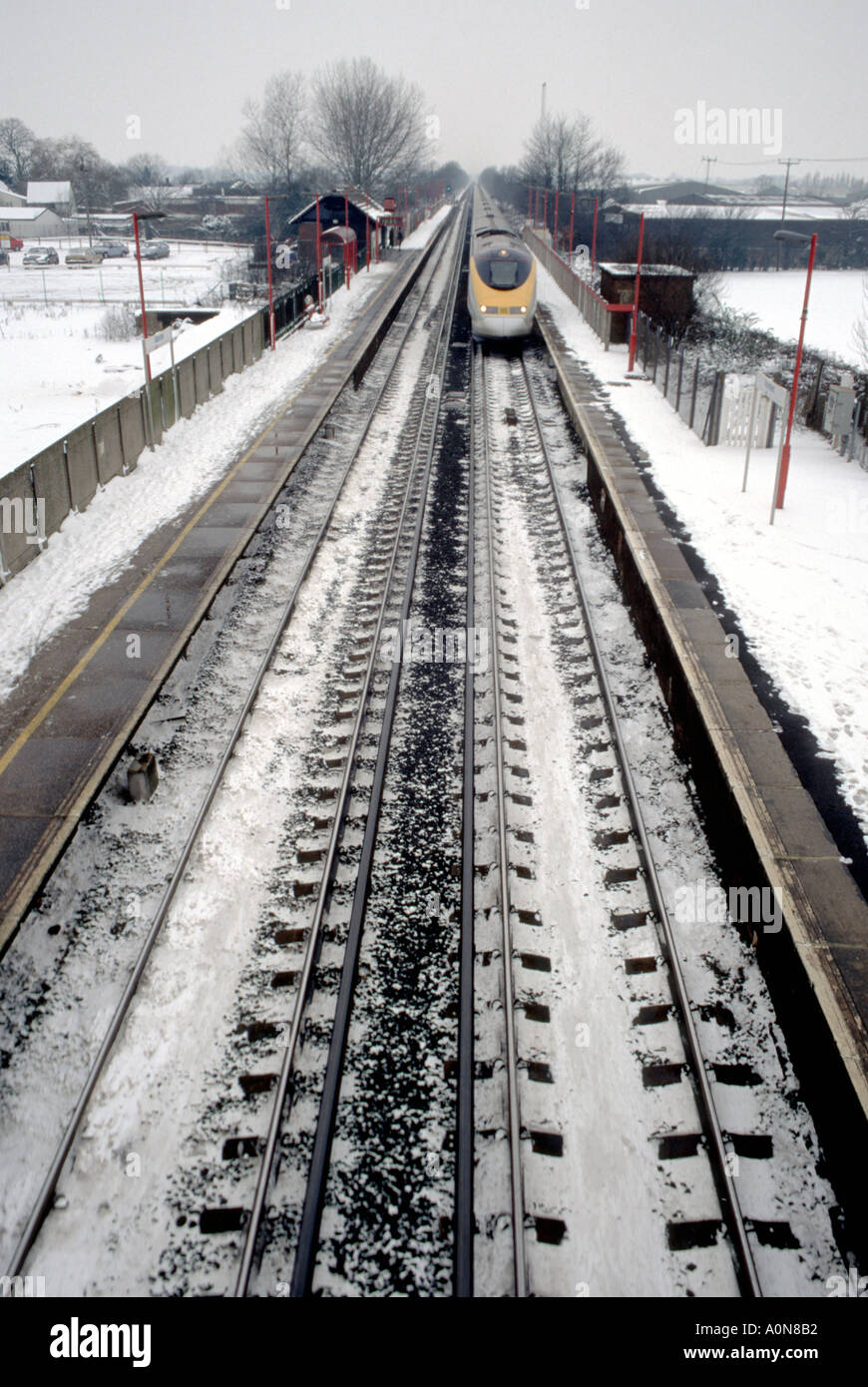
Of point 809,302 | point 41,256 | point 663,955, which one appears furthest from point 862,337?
point 41,256

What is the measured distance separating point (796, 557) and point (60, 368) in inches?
945

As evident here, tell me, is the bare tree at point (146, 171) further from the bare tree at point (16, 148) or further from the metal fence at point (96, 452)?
the metal fence at point (96, 452)

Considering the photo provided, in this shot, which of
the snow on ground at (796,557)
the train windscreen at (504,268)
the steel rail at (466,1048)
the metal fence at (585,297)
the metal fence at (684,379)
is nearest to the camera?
the steel rail at (466,1048)

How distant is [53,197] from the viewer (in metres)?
104

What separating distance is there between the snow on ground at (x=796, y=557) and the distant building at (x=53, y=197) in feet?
333

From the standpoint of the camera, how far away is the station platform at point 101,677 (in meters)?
7.36

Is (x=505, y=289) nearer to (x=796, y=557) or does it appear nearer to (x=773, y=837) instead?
Answer: (x=796, y=557)

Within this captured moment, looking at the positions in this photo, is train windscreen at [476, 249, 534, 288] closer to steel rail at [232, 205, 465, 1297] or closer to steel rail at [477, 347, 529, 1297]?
steel rail at [477, 347, 529, 1297]

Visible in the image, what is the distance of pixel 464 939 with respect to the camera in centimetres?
664

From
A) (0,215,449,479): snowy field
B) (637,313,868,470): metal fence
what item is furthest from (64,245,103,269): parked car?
(637,313,868,470): metal fence

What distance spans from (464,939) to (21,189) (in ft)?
489

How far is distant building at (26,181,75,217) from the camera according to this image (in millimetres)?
101062

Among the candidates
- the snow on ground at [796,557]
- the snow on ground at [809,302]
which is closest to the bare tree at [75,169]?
the snow on ground at [809,302]

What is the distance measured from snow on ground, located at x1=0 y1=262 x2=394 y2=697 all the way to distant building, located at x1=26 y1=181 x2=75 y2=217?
9183cm
